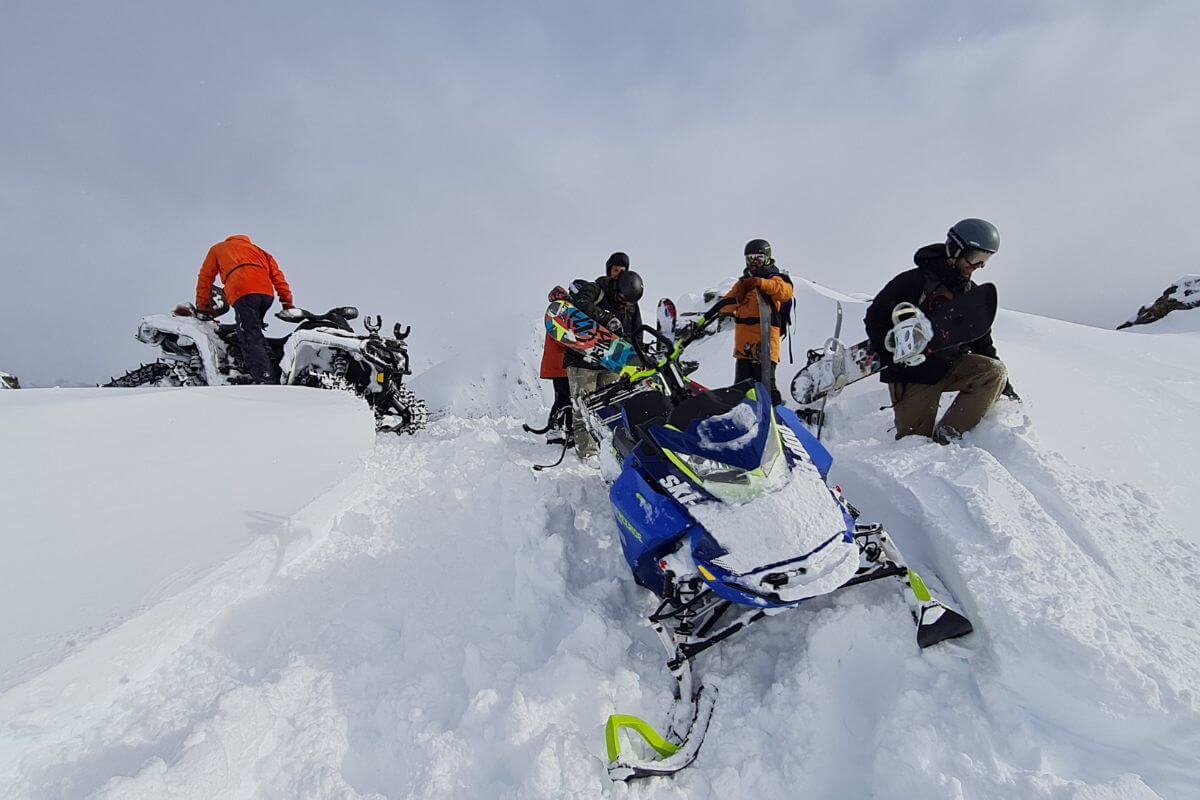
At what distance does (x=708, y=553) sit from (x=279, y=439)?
3.20m

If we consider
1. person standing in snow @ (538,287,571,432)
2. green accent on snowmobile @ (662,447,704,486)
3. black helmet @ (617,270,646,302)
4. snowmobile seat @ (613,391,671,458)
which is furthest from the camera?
person standing in snow @ (538,287,571,432)

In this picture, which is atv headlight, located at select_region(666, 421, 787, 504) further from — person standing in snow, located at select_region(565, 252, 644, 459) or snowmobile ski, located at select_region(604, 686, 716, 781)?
person standing in snow, located at select_region(565, 252, 644, 459)

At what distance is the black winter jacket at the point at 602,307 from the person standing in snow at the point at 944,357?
70.0 inches

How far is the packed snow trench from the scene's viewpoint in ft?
5.38

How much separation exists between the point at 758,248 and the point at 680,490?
3.67 m

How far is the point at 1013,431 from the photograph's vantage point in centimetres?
336

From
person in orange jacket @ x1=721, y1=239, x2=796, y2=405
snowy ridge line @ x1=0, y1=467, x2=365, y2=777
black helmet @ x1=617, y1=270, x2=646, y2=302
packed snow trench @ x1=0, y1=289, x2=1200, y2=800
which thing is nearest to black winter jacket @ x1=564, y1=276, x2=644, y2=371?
black helmet @ x1=617, y1=270, x2=646, y2=302

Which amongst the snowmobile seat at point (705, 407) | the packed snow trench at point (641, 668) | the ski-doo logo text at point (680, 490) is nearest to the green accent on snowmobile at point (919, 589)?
the packed snow trench at point (641, 668)

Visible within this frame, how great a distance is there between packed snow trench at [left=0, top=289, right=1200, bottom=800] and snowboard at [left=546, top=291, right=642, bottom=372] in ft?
3.45

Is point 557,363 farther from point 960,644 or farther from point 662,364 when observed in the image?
point 960,644

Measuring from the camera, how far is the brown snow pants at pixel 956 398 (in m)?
3.63

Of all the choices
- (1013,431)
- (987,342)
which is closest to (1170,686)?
(1013,431)

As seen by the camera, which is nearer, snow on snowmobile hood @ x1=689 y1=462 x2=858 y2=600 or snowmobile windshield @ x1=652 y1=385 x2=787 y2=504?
snow on snowmobile hood @ x1=689 y1=462 x2=858 y2=600

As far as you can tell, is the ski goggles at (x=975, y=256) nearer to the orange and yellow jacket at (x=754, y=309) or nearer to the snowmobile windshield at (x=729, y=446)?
the orange and yellow jacket at (x=754, y=309)
